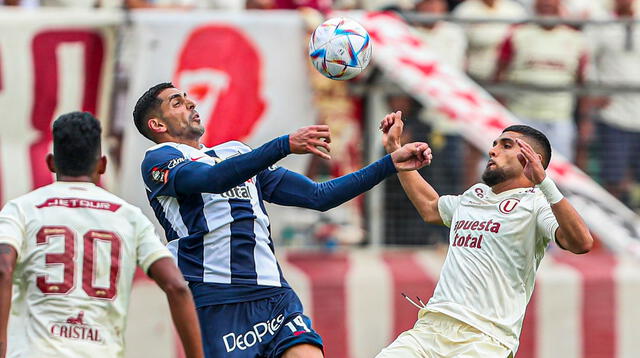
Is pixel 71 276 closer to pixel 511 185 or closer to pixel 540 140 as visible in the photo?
pixel 511 185

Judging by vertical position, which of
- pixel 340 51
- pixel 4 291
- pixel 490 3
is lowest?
pixel 4 291

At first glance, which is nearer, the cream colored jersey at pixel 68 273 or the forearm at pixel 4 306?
the forearm at pixel 4 306

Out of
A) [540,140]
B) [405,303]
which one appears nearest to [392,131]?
[540,140]

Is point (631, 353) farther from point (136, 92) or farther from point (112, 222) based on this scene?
point (112, 222)

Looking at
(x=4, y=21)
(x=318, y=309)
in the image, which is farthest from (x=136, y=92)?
(x=318, y=309)

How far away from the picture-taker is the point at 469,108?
34.7 ft

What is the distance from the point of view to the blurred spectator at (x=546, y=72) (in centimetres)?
1136

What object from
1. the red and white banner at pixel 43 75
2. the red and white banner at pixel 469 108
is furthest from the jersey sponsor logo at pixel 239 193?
the red and white banner at pixel 469 108

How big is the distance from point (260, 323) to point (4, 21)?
4.80 m

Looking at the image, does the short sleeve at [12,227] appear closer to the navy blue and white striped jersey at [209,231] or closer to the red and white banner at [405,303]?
the navy blue and white striped jersey at [209,231]

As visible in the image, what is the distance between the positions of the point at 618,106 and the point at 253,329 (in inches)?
231

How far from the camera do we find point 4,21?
1041 cm

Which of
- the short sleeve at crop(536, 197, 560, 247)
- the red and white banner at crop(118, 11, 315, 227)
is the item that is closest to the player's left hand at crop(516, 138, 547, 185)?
the short sleeve at crop(536, 197, 560, 247)

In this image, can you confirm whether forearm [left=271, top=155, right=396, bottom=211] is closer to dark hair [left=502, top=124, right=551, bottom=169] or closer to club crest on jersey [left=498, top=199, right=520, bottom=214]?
club crest on jersey [left=498, top=199, right=520, bottom=214]
